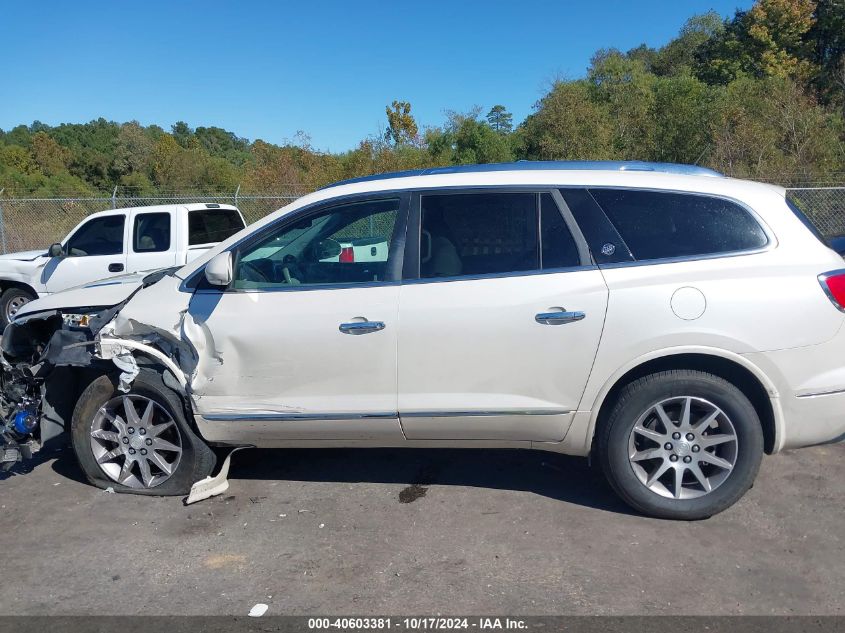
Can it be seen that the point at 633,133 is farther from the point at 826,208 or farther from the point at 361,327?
the point at 361,327

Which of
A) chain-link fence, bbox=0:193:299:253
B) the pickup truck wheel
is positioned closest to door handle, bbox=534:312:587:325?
the pickup truck wheel

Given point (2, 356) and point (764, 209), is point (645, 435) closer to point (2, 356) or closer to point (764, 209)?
point (764, 209)

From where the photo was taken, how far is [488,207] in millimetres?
3947

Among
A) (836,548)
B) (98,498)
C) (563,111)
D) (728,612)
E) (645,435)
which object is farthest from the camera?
(563,111)

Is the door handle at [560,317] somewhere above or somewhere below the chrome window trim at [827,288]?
below

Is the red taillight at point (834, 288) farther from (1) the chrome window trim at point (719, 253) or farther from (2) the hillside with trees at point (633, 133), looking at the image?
(2) the hillside with trees at point (633, 133)

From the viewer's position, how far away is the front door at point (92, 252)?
9383 millimetres

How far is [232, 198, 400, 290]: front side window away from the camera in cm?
402

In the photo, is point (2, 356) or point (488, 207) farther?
point (2, 356)

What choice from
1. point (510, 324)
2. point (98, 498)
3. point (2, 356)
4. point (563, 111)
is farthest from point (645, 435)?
point (563, 111)

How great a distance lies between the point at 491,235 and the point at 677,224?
0.99 meters

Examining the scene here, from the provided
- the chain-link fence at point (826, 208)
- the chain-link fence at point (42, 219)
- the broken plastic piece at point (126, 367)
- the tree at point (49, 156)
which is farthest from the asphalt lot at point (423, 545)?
the tree at point (49, 156)

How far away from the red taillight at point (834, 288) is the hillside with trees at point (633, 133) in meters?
14.2

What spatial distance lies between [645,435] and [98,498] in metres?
3.32
